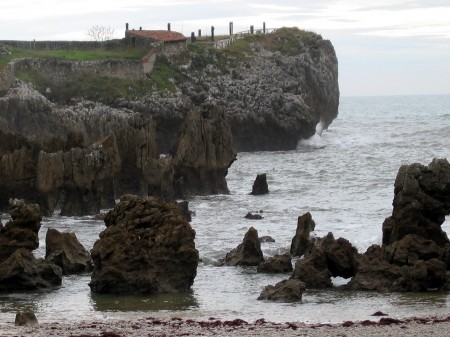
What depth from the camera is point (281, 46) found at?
402 feet

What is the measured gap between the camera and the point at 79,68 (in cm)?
10881

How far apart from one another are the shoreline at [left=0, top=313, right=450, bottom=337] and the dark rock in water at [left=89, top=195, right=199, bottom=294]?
5058 mm

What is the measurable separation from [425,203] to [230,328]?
1152 cm

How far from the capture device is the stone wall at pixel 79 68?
347 feet

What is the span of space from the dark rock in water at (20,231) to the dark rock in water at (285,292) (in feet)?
26.3

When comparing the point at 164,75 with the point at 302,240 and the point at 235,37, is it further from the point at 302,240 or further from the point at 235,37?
the point at 302,240

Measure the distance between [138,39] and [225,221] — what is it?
66553 mm

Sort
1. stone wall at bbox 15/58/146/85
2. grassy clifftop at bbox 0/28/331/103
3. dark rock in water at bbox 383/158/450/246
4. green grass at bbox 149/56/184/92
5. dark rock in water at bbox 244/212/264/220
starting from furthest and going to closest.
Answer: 1. green grass at bbox 149/56/184/92
2. stone wall at bbox 15/58/146/85
3. grassy clifftop at bbox 0/28/331/103
4. dark rock in water at bbox 244/212/264/220
5. dark rock in water at bbox 383/158/450/246

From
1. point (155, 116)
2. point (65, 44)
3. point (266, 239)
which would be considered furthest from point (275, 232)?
point (65, 44)

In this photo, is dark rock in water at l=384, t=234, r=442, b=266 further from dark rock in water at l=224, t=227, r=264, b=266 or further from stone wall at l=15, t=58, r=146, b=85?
stone wall at l=15, t=58, r=146, b=85

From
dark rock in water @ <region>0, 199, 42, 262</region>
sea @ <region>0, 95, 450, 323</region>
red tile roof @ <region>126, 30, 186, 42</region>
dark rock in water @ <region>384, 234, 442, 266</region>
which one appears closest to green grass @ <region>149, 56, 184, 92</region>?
red tile roof @ <region>126, 30, 186, 42</region>

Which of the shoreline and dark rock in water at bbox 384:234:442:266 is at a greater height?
dark rock in water at bbox 384:234:442:266

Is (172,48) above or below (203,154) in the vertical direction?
above

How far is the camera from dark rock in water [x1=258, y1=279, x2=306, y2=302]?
34719 mm
